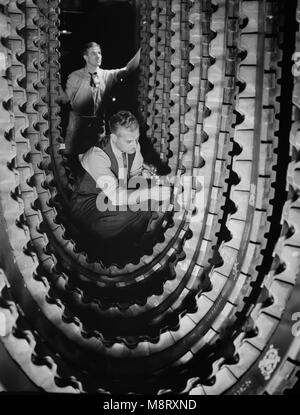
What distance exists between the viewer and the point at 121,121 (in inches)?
40.8

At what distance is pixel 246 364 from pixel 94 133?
2.36 feet

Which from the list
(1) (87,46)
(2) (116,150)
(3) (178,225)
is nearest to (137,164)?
(2) (116,150)

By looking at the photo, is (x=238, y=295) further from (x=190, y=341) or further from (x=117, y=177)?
(x=117, y=177)

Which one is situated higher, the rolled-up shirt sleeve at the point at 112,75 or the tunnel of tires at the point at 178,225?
the rolled-up shirt sleeve at the point at 112,75

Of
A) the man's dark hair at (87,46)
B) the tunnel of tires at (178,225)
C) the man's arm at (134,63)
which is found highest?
the man's dark hair at (87,46)

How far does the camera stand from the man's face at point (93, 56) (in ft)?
3.29

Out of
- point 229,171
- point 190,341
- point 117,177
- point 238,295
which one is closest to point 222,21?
point 229,171

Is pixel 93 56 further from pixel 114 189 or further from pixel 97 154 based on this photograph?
pixel 114 189

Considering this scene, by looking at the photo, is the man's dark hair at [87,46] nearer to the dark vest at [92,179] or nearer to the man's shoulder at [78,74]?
the man's shoulder at [78,74]

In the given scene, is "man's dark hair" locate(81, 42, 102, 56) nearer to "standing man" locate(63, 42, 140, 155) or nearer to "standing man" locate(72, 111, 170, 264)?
"standing man" locate(63, 42, 140, 155)

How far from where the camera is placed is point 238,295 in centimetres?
94

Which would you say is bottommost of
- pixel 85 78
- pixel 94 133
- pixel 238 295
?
pixel 238 295

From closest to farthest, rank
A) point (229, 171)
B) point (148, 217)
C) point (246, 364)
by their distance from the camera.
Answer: point (246, 364) → point (229, 171) → point (148, 217)

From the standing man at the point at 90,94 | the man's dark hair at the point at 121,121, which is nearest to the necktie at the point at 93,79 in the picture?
the standing man at the point at 90,94
